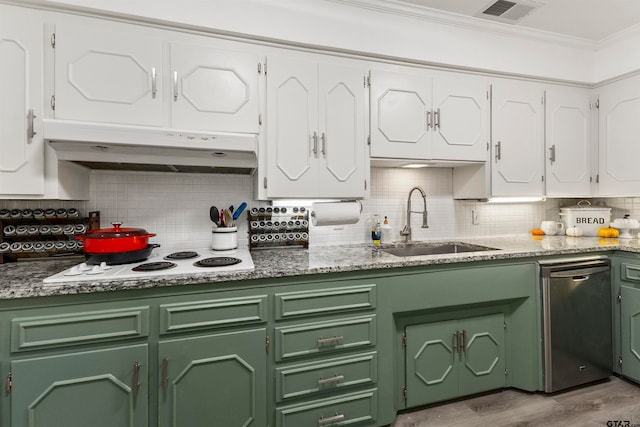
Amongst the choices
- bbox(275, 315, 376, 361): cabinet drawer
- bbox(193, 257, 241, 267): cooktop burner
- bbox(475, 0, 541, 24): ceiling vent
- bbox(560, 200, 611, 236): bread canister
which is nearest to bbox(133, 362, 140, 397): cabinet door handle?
bbox(193, 257, 241, 267): cooktop burner

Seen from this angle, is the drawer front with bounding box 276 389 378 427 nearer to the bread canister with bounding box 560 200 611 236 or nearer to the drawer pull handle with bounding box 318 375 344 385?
the drawer pull handle with bounding box 318 375 344 385

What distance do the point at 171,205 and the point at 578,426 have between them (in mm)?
2725

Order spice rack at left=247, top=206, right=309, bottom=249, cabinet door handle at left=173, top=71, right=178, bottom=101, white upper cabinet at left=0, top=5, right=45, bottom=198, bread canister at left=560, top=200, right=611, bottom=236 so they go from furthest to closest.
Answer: bread canister at left=560, top=200, right=611, bottom=236 < spice rack at left=247, top=206, right=309, bottom=249 < cabinet door handle at left=173, top=71, right=178, bottom=101 < white upper cabinet at left=0, top=5, right=45, bottom=198

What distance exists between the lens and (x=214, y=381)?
153 centimetres

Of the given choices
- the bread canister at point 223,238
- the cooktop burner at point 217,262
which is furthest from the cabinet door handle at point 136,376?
the bread canister at point 223,238

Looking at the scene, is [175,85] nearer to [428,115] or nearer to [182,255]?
[182,255]

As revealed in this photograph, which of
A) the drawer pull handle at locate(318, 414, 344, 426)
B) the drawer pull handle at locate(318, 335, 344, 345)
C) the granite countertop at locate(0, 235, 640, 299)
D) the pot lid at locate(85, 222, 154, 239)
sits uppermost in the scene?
the pot lid at locate(85, 222, 154, 239)

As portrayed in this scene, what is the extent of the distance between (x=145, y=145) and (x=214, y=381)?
3.77ft

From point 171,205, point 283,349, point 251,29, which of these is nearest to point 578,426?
point 283,349

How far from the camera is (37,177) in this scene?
1608mm

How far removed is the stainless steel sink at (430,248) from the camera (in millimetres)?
2465

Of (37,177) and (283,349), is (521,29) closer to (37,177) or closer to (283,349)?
(283,349)

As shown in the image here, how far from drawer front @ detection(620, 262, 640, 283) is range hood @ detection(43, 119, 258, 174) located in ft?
8.31

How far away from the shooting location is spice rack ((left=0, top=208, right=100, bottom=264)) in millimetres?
1815
